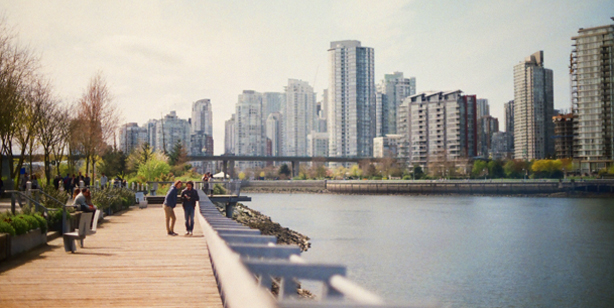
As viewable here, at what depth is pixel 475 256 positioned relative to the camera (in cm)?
4094

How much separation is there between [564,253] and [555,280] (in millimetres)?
9500

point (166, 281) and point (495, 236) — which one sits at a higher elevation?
point (166, 281)

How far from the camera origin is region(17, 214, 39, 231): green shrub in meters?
15.5

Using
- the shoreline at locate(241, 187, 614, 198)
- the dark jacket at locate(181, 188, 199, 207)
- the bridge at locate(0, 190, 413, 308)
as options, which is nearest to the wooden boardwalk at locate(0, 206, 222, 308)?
the bridge at locate(0, 190, 413, 308)

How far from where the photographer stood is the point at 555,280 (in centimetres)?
3347

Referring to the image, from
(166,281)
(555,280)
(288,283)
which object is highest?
(288,283)

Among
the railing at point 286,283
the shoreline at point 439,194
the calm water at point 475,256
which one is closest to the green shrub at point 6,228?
the railing at point 286,283

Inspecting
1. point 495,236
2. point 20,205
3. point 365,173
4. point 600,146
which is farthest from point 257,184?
point 20,205

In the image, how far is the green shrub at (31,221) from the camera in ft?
50.9

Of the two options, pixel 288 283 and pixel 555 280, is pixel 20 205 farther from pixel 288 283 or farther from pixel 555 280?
pixel 555 280

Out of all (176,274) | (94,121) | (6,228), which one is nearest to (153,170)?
(94,121)

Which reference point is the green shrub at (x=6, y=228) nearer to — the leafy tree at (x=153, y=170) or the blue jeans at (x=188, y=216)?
the blue jeans at (x=188, y=216)

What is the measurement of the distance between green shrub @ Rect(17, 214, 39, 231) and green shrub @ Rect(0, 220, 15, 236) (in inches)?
50.2

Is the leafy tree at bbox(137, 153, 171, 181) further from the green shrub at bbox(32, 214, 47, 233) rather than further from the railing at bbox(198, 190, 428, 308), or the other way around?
the railing at bbox(198, 190, 428, 308)
